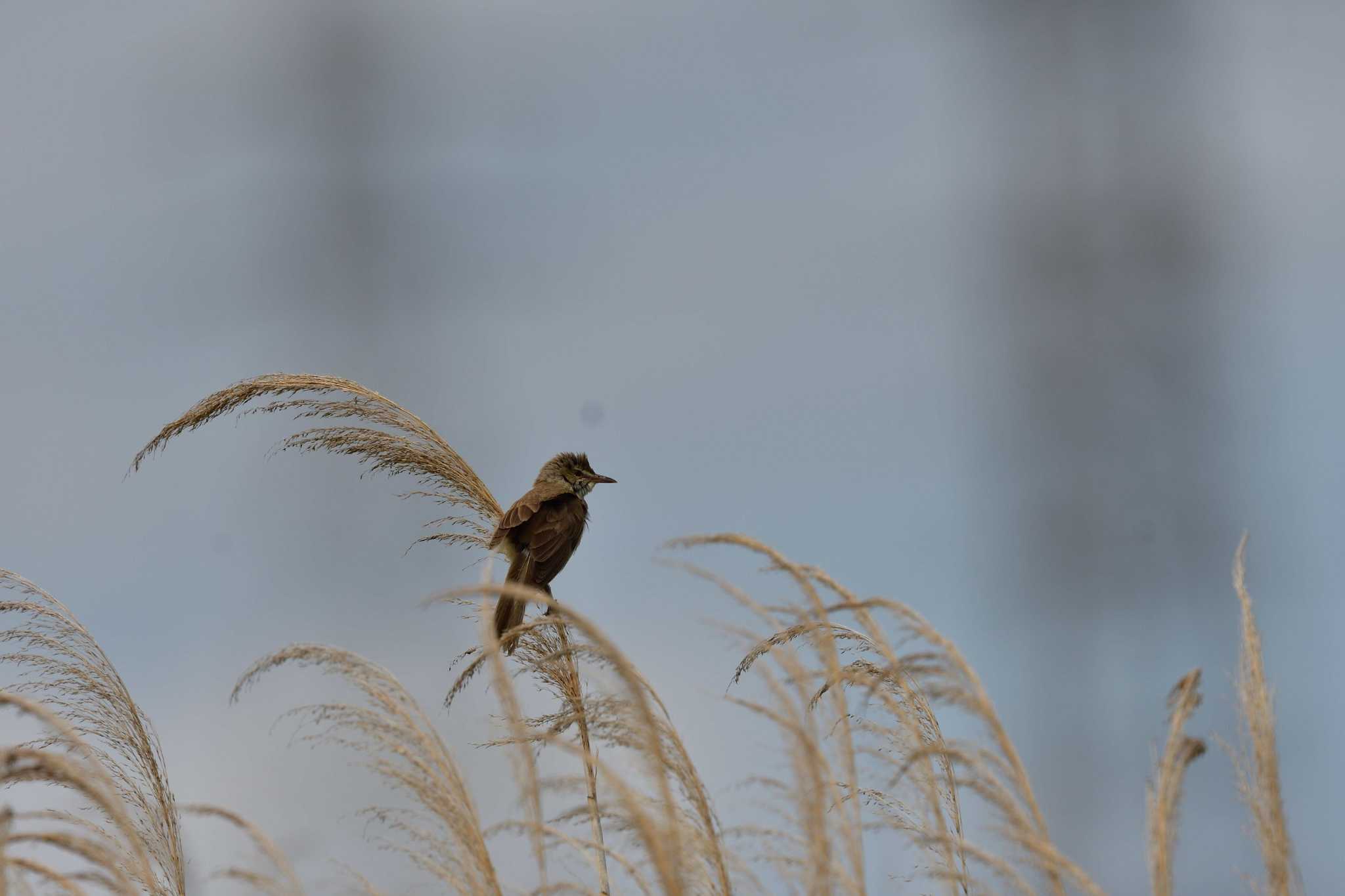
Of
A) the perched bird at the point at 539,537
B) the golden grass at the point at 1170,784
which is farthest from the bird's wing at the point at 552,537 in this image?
the golden grass at the point at 1170,784

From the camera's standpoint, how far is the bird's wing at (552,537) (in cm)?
477

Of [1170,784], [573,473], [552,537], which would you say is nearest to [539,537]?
[552,537]

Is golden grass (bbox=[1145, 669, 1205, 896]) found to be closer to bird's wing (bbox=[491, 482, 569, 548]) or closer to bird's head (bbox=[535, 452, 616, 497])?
bird's wing (bbox=[491, 482, 569, 548])

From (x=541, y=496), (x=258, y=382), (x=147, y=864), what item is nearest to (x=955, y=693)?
(x=147, y=864)

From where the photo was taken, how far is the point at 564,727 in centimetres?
293

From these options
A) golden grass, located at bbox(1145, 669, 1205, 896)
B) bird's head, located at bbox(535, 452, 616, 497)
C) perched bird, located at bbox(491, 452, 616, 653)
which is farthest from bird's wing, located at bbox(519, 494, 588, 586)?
golden grass, located at bbox(1145, 669, 1205, 896)

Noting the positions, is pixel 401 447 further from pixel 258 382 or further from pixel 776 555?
pixel 776 555

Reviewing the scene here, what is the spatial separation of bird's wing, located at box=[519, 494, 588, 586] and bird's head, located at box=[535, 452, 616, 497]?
0.43m

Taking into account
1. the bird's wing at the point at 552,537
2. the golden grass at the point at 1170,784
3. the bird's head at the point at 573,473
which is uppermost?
the bird's head at the point at 573,473

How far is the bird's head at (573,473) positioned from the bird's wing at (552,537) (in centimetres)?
43

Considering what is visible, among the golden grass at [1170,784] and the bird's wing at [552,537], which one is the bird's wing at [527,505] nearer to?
the bird's wing at [552,537]

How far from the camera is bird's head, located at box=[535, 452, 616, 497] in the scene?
5.54m

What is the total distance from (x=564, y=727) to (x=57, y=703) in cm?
131

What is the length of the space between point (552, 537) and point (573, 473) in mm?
796
